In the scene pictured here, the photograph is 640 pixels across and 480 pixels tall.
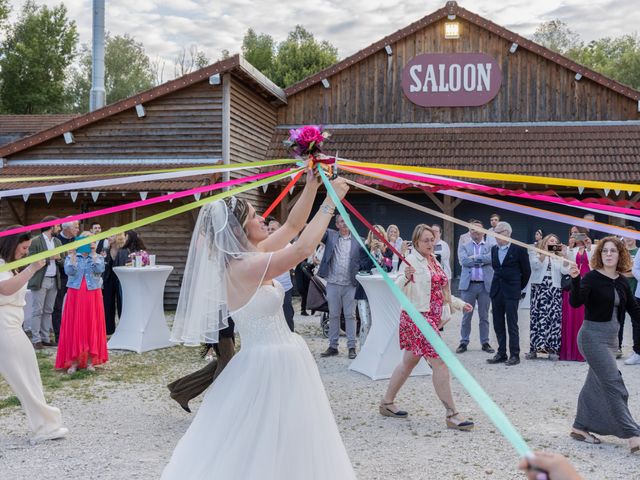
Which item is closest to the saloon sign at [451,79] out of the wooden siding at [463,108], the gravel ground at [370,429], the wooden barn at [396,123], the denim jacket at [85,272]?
the wooden barn at [396,123]

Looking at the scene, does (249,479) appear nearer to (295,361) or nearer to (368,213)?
(295,361)

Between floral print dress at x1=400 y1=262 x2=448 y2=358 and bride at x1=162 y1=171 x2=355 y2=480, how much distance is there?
2.37 metres

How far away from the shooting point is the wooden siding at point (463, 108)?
55.2ft

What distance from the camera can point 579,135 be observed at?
53.8 ft

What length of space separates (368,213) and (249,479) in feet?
46.6

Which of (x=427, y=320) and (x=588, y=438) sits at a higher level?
(x=427, y=320)

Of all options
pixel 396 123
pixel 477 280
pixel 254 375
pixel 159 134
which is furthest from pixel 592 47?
pixel 254 375

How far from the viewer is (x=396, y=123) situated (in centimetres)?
1733

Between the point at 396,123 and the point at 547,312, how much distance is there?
9.51 meters

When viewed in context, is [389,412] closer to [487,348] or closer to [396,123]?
[487,348]

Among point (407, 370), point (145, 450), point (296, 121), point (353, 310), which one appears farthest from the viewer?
point (296, 121)

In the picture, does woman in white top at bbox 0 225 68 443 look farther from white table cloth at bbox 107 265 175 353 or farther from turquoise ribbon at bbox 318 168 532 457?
white table cloth at bbox 107 265 175 353

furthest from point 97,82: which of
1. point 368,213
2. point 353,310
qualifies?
point 353,310

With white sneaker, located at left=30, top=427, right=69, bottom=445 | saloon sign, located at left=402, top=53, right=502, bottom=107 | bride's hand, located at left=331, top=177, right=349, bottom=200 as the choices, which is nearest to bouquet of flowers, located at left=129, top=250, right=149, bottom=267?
white sneaker, located at left=30, top=427, right=69, bottom=445
